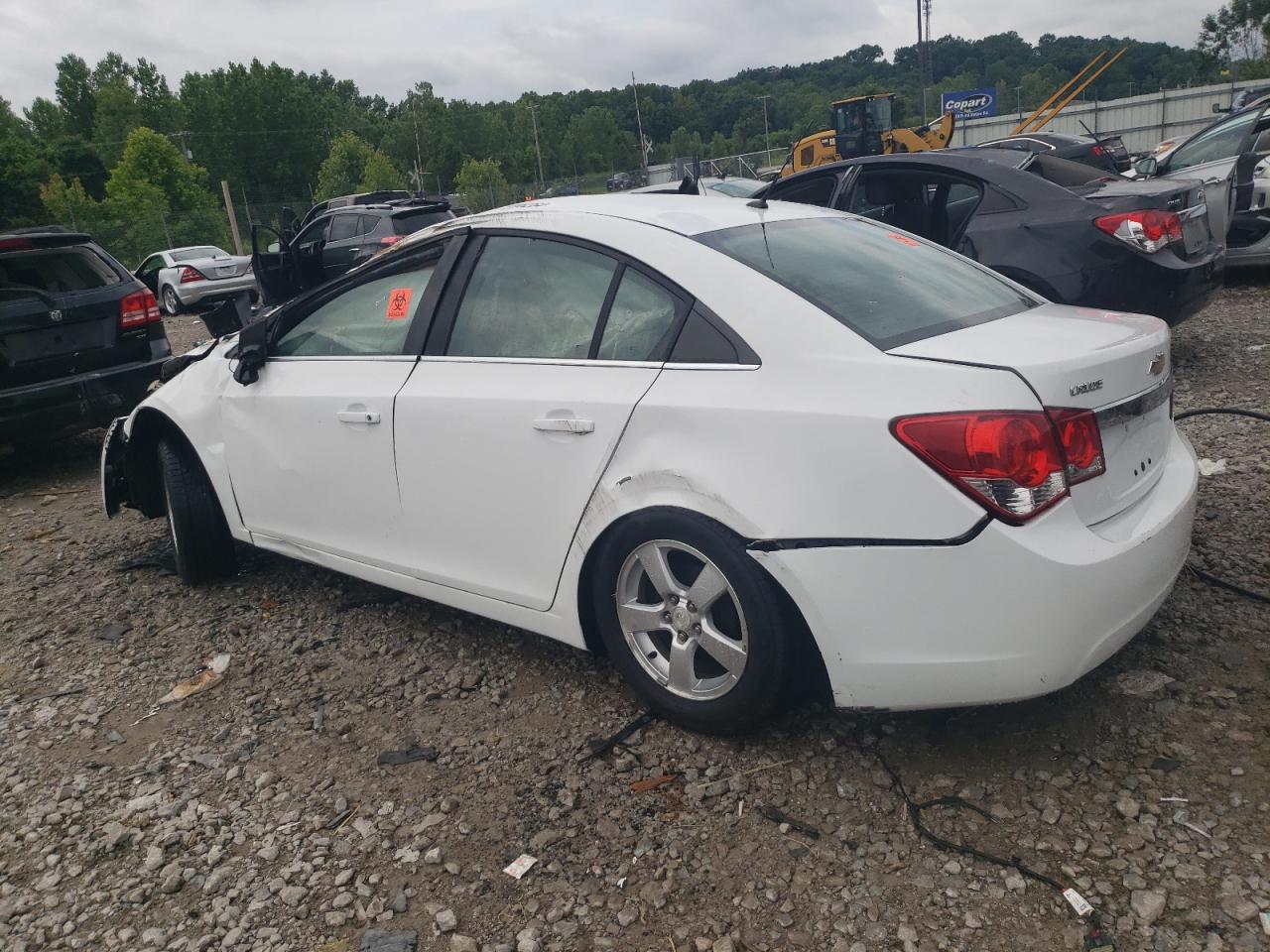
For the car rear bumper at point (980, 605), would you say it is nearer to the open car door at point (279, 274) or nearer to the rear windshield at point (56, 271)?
the open car door at point (279, 274)

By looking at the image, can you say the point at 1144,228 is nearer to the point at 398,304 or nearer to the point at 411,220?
the point at 398,304

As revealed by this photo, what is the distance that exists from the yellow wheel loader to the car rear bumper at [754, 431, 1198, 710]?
21.4 m

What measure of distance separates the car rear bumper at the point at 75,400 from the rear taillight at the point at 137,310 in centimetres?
20

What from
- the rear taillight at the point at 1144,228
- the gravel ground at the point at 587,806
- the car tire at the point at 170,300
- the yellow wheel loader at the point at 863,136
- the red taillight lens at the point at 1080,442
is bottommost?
the gravel ground at the point at 587,806

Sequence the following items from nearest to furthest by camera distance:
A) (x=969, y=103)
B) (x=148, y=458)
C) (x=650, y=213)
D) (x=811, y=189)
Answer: (x=650, y=213)
(x=148, y=458)
(x=811, y=189)
(x=969, y=103)

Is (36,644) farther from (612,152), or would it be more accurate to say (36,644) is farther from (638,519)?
(612,152)

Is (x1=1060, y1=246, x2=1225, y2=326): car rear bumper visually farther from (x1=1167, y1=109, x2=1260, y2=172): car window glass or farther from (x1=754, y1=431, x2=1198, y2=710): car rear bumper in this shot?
(x1=1167, y1=109, x2=1260, y2=172): car window glass

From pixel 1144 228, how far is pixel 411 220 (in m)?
10.6

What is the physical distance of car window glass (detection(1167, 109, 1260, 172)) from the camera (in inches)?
362

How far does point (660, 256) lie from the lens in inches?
112

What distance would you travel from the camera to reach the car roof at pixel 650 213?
121 inches

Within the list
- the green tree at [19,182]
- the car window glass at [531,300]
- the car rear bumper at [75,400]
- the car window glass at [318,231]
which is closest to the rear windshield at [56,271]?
the car rear bumper at [75,400]

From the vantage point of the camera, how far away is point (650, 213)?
10.3 feet

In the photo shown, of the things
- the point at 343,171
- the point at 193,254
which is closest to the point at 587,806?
the point at 193,254
